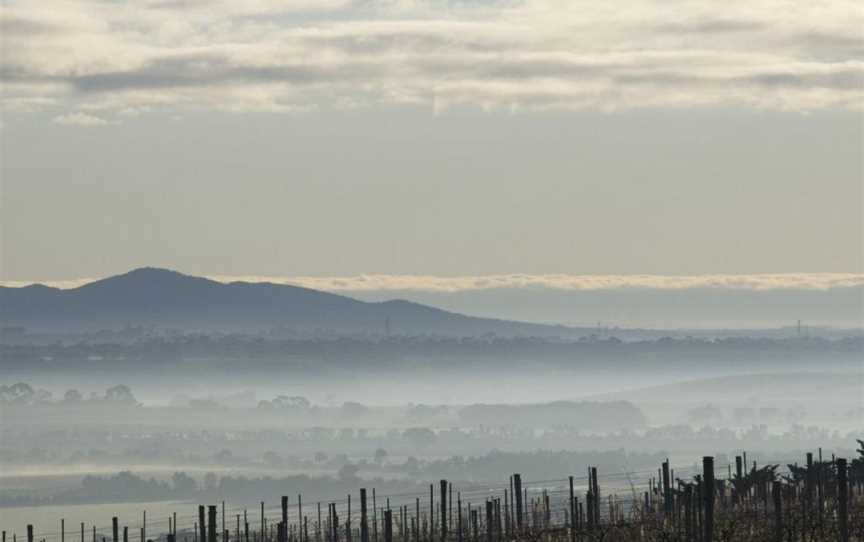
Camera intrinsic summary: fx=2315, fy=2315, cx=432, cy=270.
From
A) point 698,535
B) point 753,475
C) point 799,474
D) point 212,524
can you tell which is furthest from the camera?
point 799,474

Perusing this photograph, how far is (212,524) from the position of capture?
57.9 m

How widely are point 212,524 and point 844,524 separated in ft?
52.0

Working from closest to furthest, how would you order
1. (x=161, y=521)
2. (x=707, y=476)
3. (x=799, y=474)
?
1. (x=707, y=476)
2. (x=799, y=474)
3. (x=161, y=521)

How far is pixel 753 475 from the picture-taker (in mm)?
82062

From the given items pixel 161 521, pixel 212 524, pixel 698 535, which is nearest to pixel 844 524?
pixel 698 535

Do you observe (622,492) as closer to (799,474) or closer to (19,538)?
(19,538)

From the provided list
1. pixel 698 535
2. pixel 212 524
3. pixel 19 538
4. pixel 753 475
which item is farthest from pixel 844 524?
pixel 19 538

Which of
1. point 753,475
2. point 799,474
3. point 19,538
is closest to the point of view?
point 753,475

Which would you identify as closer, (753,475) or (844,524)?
(844,524)

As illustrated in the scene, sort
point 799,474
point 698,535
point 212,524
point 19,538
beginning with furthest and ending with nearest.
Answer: point 19,538 → point 799,474 → point 698,535 → point 212,524

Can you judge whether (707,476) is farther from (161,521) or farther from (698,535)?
(161,521)

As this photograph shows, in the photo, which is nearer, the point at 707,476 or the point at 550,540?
the point at 707,476

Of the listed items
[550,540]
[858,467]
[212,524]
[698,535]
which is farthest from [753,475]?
[212,524]

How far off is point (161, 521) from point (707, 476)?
15258 centimetres
